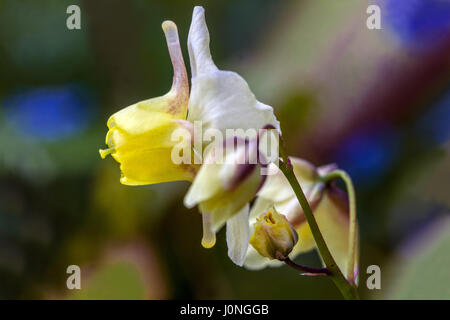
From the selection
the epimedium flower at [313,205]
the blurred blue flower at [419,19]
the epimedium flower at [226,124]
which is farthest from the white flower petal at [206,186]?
the blurred blue flower at [419,19]

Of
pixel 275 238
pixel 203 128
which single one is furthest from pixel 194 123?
pixel 275 238

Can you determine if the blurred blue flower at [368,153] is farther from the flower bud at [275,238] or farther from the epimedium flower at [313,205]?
the flower bud at [275,238]

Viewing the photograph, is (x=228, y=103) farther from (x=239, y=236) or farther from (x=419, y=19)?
(x=419, y=19)

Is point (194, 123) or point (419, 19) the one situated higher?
point (419, 19)

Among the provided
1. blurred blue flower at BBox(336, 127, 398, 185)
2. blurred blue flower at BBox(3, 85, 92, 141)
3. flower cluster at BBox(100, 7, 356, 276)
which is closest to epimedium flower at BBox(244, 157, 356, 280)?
flower cluster at BBox(100, 7, 356, 276)
